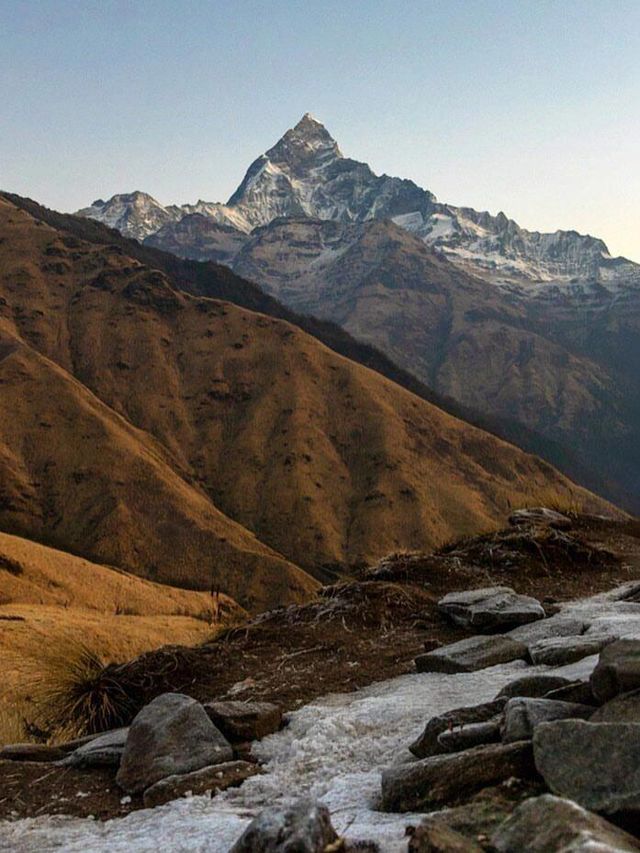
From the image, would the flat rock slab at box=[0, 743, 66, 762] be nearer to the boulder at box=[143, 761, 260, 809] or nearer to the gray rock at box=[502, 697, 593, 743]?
the boulder at box=[143, 761, 260, 809]

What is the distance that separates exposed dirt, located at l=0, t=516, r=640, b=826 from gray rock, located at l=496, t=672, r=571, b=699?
8.44 feet

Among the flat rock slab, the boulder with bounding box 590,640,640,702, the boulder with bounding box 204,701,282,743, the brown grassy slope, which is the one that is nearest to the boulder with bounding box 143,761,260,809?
the boulder with bounding box 204,701,282,743

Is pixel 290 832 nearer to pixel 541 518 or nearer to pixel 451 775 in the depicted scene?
pixel 451 775

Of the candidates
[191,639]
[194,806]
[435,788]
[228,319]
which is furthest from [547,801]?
[228,319]

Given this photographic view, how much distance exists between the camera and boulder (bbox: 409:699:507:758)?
5.41 m

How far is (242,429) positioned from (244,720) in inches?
5834

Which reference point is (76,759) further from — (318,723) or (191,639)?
(191,639)

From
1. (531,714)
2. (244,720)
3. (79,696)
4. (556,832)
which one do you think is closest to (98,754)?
(244,720)

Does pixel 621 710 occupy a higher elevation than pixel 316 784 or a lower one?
higher

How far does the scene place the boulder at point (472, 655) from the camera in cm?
834

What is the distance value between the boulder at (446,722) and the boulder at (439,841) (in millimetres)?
1797

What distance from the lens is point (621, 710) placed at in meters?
4.60

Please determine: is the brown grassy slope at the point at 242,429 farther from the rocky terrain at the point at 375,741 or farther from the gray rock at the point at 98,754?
the gray rock at the point at 98,754

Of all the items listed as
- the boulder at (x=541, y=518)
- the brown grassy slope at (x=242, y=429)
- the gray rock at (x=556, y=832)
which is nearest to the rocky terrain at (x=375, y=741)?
the gray rock at (x=556, y=832)
